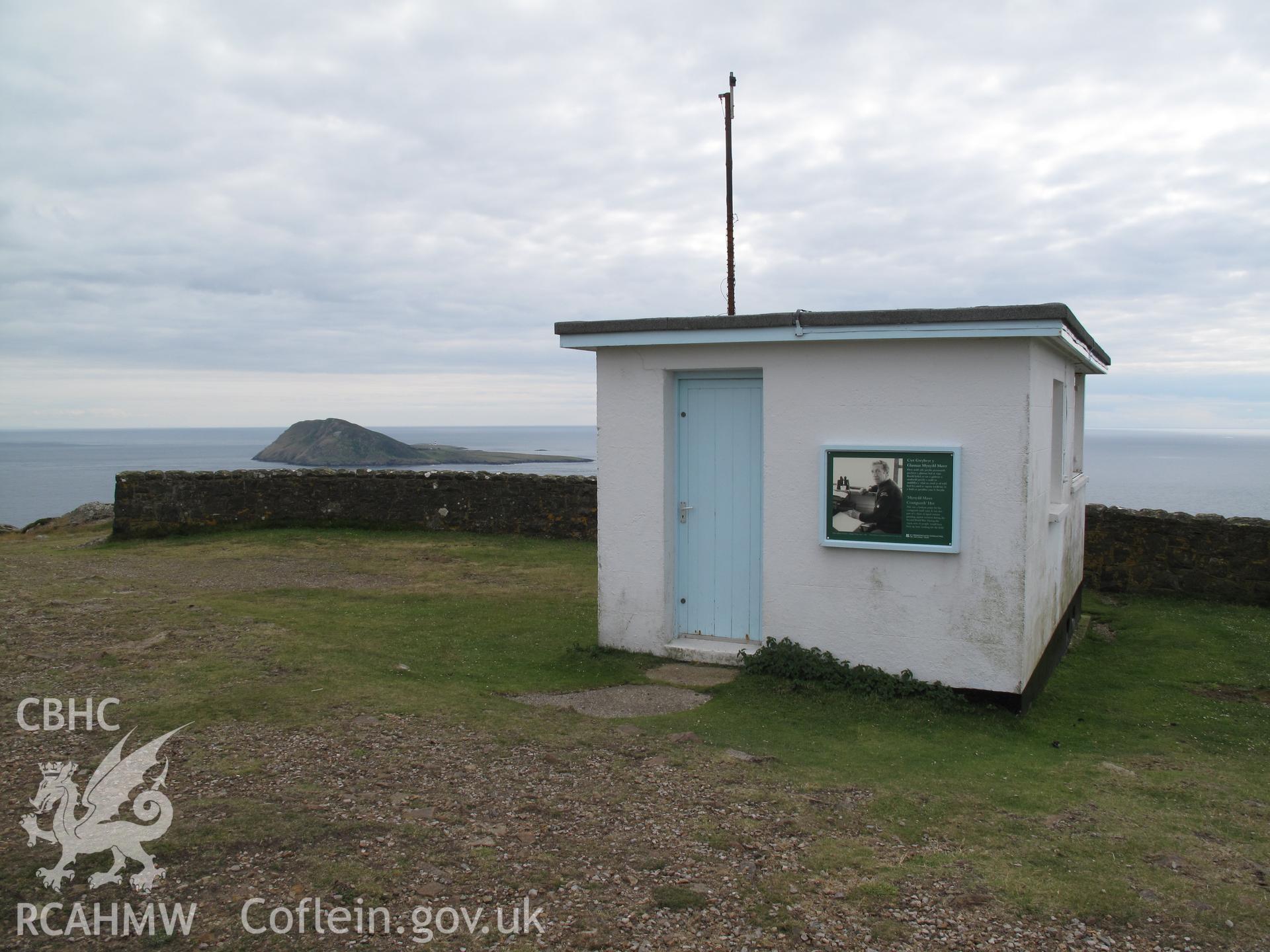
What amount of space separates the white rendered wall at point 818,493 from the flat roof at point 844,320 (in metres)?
0.22

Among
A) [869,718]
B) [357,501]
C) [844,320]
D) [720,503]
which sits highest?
[844,320]

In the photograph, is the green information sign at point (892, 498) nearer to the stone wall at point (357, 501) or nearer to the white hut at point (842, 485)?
the white hut at point (842, 485)

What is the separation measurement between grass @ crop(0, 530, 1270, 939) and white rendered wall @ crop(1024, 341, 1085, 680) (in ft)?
1.97

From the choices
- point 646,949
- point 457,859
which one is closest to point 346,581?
point 457,859

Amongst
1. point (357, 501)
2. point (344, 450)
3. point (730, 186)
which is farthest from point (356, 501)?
point (344, 450)

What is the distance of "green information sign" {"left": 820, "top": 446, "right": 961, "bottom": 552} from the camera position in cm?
671

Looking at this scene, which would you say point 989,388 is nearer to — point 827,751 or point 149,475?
point 827,751

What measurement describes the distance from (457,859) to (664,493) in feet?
13.7

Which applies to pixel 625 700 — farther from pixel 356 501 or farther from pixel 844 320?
pixel 356 501

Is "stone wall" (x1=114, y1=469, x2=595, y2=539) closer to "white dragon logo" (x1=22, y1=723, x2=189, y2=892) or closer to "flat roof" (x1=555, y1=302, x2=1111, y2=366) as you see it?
"flat roof" (x1=555, y1=302, x2=1111, y2=366)

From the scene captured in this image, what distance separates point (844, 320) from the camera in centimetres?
684

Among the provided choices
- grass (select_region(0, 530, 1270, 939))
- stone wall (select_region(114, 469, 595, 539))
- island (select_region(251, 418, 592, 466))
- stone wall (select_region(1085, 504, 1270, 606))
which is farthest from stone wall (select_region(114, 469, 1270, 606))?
island (select_region(251, 418, 592, 466))

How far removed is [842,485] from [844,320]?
1277 mm

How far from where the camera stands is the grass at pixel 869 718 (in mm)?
4090
